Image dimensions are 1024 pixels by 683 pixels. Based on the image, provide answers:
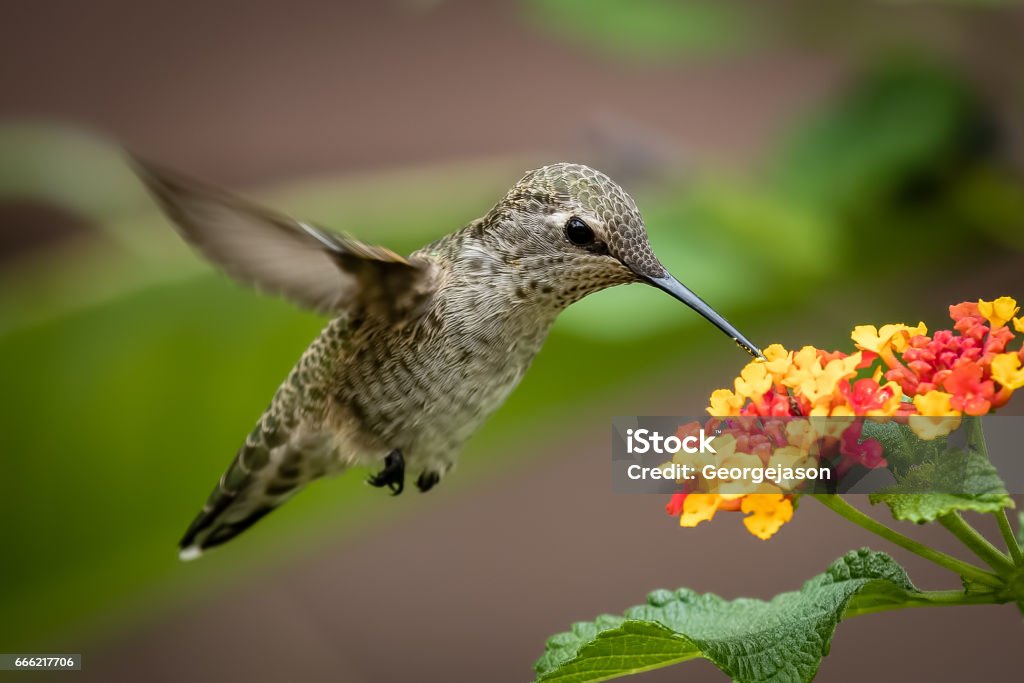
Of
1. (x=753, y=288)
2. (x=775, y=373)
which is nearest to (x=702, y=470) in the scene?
(x=775, y=373)

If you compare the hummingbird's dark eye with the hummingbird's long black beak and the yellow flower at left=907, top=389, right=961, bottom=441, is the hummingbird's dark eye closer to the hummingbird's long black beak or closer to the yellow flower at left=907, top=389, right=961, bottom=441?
the hummingbird's long black beak

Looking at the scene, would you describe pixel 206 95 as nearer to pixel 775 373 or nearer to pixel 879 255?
pixel 879 255

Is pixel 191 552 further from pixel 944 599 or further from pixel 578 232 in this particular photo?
pixel 944 599

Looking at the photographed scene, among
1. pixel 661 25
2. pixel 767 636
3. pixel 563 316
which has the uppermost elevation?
pixel 661 25

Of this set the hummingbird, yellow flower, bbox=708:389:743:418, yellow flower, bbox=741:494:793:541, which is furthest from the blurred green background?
yellow flower, bbox=741:494:793:541

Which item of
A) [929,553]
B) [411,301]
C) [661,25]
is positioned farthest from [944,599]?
[661,25]

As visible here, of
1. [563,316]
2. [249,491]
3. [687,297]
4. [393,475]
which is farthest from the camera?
[563,316]
